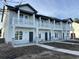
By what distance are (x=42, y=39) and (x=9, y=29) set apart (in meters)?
9.66

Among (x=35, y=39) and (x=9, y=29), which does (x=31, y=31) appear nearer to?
(x=35, y=39)

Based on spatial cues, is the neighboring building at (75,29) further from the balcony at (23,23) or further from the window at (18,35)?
the window at (18,35)

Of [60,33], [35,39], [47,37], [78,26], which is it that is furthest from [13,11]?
[78,26]

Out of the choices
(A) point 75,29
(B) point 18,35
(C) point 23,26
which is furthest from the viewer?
(A) point 75,29

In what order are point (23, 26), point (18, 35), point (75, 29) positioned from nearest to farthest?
point (23, 26)
point (18, 35)
point (75, 29)

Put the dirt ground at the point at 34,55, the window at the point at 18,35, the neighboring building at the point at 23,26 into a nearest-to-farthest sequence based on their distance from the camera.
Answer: the dirt ground at the point at 34,55, the neighboring building at the point at 23,26, the window at the point at 18,35

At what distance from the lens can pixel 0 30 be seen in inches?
914

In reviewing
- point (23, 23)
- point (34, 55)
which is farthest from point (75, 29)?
point (34, 55)

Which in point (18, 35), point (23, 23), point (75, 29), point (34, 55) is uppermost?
point (23, 23)

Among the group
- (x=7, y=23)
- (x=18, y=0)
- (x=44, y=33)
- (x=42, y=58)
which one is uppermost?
(x=18, y=0)

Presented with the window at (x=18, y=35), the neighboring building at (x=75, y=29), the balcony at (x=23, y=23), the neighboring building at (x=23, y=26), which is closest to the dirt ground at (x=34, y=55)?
the neighboring building at (x=23, y=26)

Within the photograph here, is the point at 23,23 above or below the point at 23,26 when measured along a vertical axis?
above

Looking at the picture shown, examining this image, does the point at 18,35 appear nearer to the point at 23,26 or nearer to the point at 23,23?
the point at 23,26

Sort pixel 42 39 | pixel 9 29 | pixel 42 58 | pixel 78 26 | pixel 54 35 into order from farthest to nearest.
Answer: pixel 78 26 < pixel 54 35 < pixel 42 39 < pixel 9 29 < pixel 42 58
